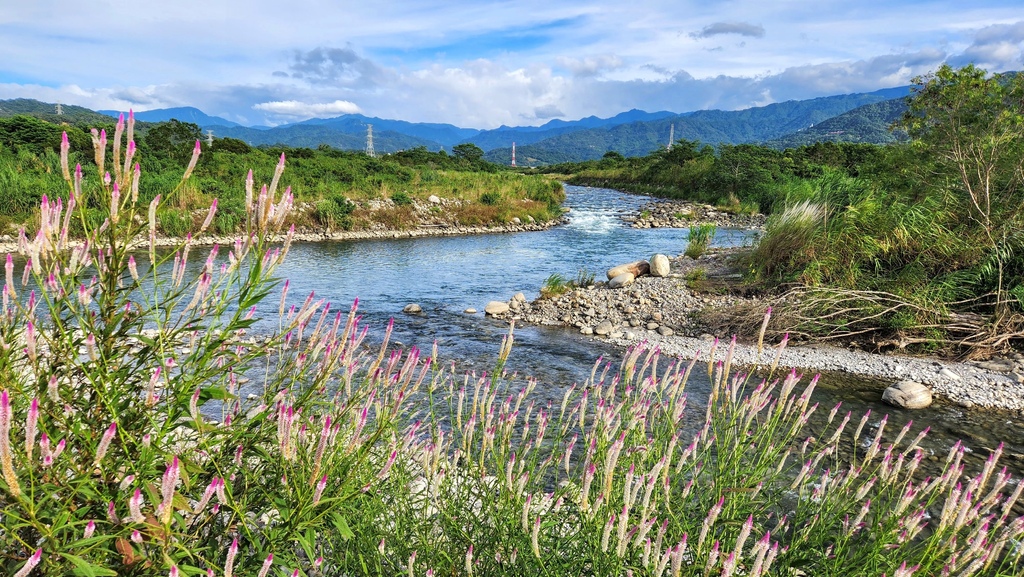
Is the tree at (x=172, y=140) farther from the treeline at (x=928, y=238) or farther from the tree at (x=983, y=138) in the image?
the tree at (x=983, y=138)

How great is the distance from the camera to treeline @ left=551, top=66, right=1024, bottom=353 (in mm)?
10430

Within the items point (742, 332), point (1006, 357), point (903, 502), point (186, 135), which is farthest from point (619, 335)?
point (186, 135)

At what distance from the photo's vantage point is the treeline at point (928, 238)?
1043 cm

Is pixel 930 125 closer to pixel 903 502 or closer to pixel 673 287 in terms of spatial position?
pixel 673 287

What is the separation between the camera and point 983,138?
36.1 ft

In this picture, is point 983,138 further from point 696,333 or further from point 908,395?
point 696,333

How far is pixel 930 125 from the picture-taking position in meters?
12.0

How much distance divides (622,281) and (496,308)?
14.1 feet

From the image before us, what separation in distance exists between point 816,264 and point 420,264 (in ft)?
43.3

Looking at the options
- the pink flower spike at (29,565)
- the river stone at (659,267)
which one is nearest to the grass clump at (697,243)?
the river stone at (659,267)

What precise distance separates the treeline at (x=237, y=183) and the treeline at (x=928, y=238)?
64.3ft

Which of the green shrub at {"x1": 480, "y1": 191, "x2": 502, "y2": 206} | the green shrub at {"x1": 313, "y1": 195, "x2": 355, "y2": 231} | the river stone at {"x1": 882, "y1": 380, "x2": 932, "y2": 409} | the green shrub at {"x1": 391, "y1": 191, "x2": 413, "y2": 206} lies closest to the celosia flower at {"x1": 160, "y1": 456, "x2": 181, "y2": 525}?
the river stone at {"x1": 882, "y1": 380, "x2": 932, "y2": 409}

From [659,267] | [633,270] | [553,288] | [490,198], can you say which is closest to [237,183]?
[490,198]

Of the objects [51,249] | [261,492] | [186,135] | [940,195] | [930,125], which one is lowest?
[261,492]
